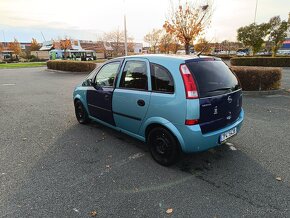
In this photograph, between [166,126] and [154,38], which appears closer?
[166,126]

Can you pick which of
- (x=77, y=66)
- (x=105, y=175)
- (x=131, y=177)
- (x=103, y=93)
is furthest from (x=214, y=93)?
(x=77, y=66)

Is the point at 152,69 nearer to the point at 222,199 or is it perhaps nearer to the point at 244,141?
the point at 222,199

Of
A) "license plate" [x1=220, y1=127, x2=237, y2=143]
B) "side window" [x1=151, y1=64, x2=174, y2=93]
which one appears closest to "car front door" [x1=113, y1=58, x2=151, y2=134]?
"side window" [x1=151, y1=64, x2=174, y2=93]

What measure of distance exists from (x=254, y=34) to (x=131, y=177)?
34.9 meters

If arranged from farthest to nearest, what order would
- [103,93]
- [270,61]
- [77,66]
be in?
[270,61] → [77,66] → [103,93]

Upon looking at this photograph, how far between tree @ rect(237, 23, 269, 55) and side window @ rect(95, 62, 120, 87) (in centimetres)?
3268

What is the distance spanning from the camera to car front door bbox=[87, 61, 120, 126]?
3.99m

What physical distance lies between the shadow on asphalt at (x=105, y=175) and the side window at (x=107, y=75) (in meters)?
1.13

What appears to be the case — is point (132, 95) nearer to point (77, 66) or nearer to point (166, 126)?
point (166, 126)

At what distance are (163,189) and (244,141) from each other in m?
2.19

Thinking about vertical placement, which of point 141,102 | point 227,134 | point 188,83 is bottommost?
point 227,134

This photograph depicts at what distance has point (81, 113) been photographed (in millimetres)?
5176

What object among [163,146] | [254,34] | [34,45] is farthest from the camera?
[34,45]

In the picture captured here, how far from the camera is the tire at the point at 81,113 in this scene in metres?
5.01
